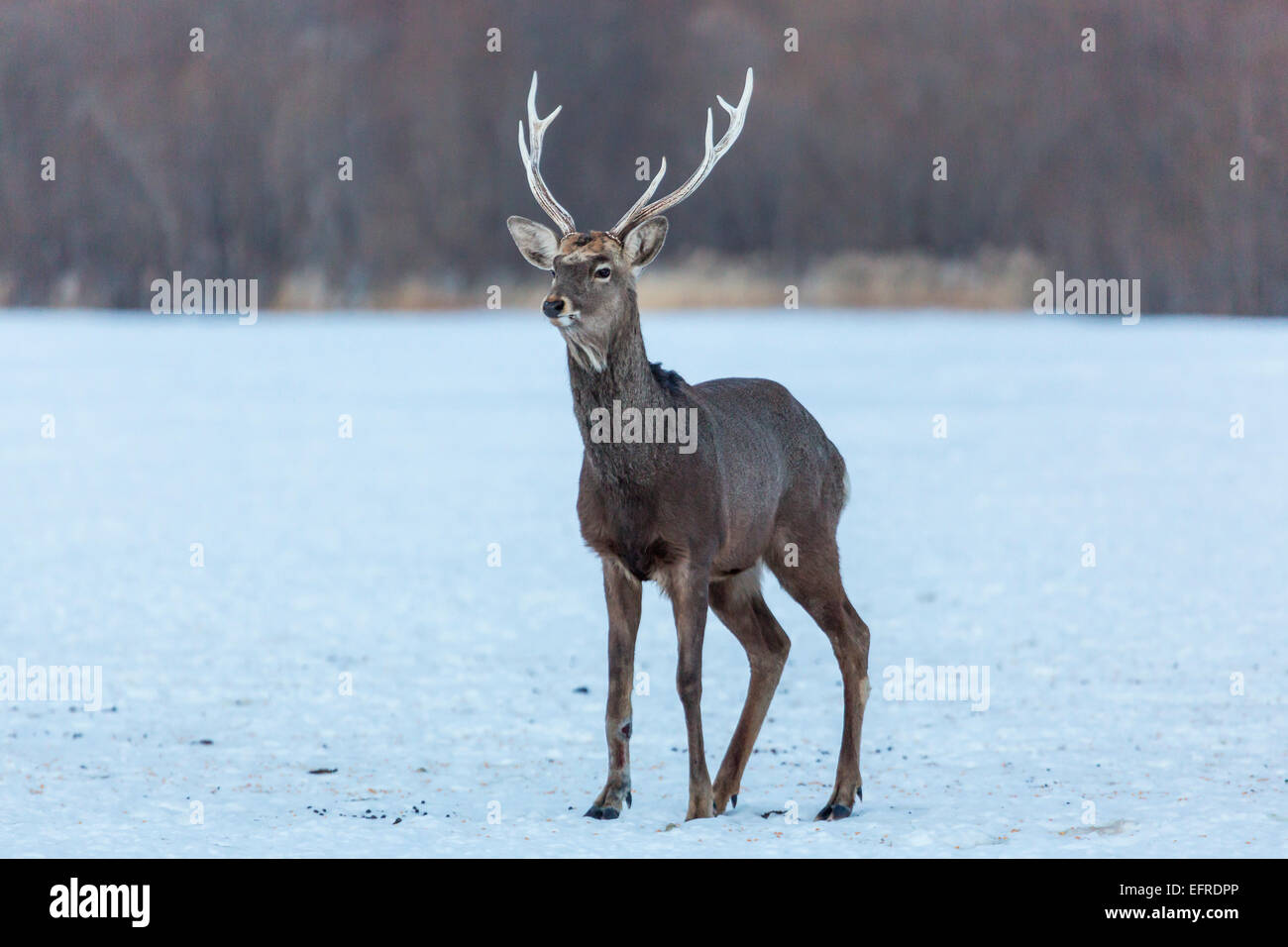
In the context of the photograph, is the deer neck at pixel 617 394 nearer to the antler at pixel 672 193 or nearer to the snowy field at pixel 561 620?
the antler at pixel 672 193

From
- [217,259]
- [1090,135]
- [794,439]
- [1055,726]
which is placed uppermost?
[1090,135]

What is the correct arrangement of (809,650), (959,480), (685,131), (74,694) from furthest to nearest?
1. (685,131)
2. (959,480)
3. (809,650)
4. (74,694)

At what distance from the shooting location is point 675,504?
23.4ft

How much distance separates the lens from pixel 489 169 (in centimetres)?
3831

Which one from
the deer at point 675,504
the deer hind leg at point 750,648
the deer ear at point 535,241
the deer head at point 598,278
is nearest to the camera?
the deer head at point 598,278

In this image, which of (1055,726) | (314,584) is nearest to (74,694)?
(314,584)

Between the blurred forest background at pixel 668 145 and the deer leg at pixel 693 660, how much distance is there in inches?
999

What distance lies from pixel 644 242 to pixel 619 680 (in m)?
1.85

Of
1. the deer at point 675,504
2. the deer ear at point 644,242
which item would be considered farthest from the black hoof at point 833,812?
the deer ear at point 644,242

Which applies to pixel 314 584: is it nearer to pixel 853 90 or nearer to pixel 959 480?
pixel 959 480

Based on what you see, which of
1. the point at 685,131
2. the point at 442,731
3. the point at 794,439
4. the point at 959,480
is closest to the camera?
the point at 794,439

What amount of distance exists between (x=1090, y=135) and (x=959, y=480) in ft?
71.9

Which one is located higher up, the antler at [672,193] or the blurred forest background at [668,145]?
the blurred forest background at [668,145]

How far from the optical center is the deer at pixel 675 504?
23.4ft
